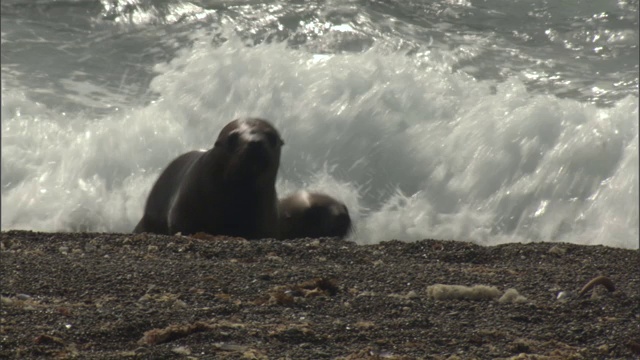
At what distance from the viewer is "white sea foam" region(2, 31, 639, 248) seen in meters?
10.2

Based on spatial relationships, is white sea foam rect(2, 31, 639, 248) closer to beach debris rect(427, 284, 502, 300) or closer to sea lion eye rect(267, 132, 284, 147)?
sea lion eye rect(267, 132, 284, 147)

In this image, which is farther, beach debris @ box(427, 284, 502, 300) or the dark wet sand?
beach debris @ box(427, 284, 502, 300)

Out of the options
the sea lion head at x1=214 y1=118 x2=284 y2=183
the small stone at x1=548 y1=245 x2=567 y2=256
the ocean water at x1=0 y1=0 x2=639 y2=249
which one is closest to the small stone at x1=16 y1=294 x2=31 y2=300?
the small stone at x1=548 y1=245 x2=567 y2=256

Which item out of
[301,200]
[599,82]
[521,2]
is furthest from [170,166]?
[599,82]

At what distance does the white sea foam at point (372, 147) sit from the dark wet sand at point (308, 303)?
386cm

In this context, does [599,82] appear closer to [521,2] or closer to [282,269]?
[521,2]

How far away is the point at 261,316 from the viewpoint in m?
4.46

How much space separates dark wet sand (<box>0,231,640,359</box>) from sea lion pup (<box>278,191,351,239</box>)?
3.35 m

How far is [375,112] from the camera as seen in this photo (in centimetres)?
1177

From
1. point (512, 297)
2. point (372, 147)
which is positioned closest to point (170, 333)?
point (512, 297)

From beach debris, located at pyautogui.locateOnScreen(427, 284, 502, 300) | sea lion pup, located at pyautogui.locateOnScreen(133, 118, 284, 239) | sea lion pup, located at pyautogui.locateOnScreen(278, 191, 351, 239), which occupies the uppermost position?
beach debris, located at pyautogui.locateOnScreen(427, 284, 502, 300)

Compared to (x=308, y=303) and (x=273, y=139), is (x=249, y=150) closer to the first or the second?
(x=273, y=139)

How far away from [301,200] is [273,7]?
3.21 meters

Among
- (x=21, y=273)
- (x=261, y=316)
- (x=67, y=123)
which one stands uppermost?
(x=261, y=316)
